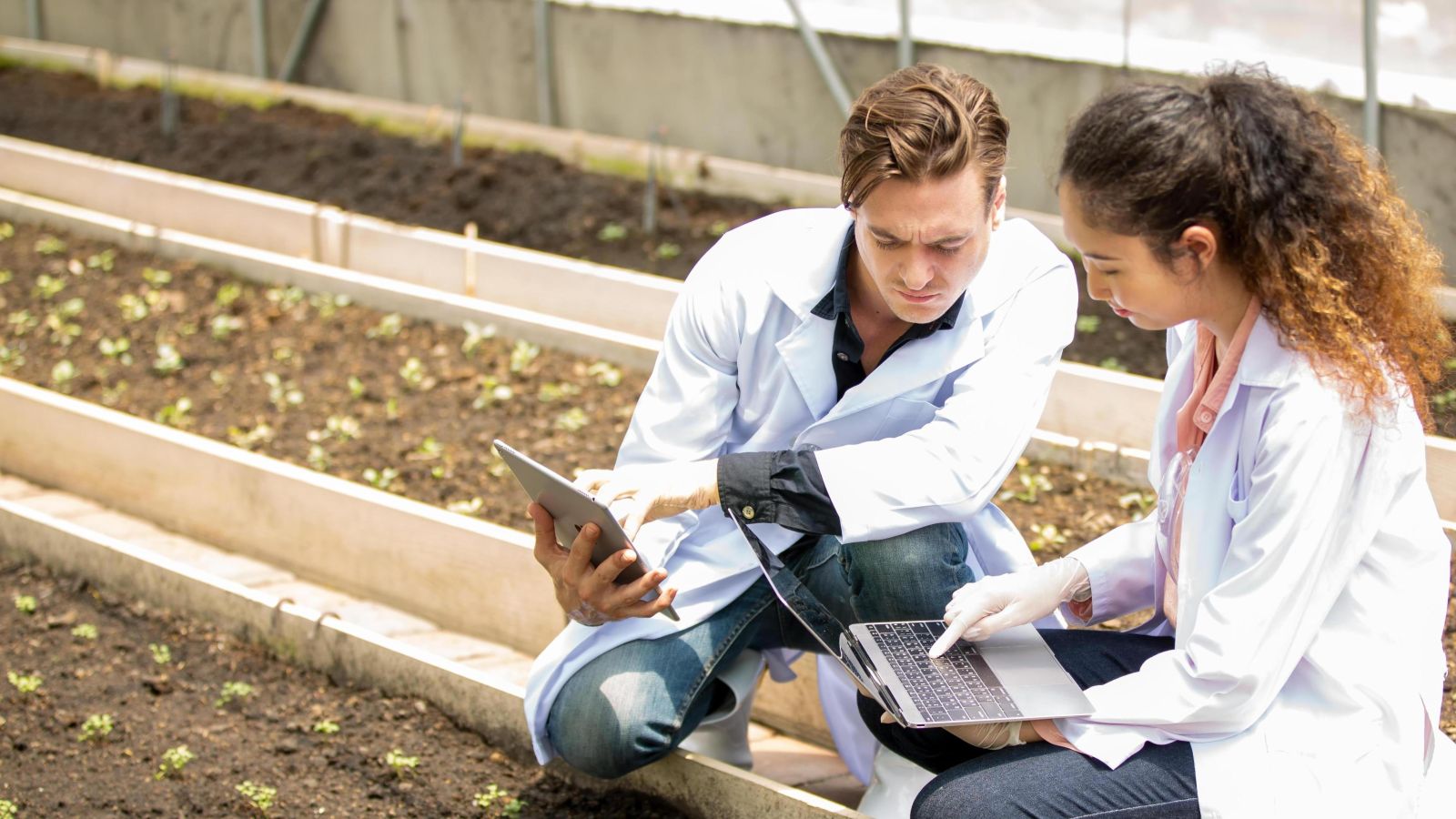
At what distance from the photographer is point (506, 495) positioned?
12.8ft

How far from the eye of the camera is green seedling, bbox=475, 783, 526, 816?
9.19 ft

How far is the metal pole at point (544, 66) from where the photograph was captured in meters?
7.43

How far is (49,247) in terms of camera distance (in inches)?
229

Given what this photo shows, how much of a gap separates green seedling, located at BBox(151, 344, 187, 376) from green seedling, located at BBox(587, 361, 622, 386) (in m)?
1.41

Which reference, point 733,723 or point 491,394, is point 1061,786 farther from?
point 491,394

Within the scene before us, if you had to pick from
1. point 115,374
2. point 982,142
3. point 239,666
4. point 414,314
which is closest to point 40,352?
point 115,374

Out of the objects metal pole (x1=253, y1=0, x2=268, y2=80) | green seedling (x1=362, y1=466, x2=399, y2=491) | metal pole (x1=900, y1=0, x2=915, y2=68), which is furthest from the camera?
metal pole (x1=253, y1=0, x2=268, y2=80)

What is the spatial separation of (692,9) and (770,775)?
16.1ft

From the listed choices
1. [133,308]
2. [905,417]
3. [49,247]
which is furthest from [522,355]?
[49,247]

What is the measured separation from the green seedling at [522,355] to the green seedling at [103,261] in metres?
1.93

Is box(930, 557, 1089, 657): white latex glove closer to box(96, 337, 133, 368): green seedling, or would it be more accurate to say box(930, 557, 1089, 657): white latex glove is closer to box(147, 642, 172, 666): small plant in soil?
box(147, 642, 172, 666): small plant in soil

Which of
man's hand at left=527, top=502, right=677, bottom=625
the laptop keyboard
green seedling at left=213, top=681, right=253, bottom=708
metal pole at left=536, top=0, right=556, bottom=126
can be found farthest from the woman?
metal pole at left=536, top=0, right=556, bottom=126

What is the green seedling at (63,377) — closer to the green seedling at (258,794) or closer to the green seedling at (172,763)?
the green seedling at (172,763)

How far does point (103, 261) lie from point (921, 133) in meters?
4.37
